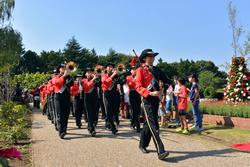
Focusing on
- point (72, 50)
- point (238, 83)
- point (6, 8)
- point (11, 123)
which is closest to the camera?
point (11, 123)

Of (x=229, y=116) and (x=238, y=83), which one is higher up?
(x=238, y=83)

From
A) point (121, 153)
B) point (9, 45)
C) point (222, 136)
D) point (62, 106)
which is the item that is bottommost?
point (121, 153)

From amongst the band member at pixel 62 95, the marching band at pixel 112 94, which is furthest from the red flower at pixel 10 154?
the band member at pixel 62 95

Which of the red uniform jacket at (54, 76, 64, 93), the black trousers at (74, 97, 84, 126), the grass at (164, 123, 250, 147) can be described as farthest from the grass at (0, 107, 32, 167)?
the grass at (164, 123, 250, 147)

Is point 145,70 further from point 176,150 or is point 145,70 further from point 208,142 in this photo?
point 208,142

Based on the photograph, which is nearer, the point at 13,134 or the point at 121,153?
the point at 121,153

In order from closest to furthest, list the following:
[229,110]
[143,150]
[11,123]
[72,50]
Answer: [143,150] → [11,123] → [229,110] → [72,50]

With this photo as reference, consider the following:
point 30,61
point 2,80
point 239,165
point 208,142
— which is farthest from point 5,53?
point 30,61

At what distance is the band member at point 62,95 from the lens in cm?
1062

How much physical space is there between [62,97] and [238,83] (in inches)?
396

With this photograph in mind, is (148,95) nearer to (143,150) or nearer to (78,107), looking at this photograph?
(143,150)

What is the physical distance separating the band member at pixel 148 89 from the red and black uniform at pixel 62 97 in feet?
11.0

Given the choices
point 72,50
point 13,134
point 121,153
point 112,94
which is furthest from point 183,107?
point 72,50

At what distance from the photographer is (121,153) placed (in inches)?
314
